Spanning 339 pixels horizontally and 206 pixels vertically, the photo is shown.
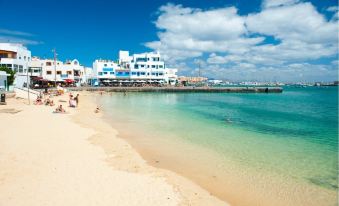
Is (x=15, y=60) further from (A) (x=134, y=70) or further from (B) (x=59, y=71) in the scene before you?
(A) (x=134, y=70)

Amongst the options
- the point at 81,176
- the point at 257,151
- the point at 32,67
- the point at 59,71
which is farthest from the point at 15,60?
the point at 257,151

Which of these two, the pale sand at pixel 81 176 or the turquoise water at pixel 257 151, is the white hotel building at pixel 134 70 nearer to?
the turquoise water at pixel 257 151

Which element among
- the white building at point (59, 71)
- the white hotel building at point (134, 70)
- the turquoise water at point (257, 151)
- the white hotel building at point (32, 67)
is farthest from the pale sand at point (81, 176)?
the white hotel building at point (134, 70)

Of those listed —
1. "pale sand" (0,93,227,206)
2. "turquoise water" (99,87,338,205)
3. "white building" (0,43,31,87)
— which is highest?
"white building" (0,43,31,87)

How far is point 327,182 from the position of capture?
1017cm

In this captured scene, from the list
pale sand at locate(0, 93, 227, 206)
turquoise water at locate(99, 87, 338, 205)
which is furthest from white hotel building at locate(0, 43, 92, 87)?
pale sand at locate(0, 93, 227, 206)

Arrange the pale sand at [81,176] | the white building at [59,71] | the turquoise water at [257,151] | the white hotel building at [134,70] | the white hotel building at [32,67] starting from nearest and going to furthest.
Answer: the pale sand at [81,176] < the turquoise water at [257,151] < the white hotel building at [32,67] < the white building at [59,71] < the white hotel building at [134,70]

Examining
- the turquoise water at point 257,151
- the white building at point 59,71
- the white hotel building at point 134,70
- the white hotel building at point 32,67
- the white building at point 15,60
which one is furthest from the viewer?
the white hotel building at point 134,70

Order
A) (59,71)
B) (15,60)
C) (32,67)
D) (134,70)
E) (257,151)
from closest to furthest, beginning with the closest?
(257,151)
(15,60)
(32,67)
(59,71)
(134,70)

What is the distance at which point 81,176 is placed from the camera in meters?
9.02

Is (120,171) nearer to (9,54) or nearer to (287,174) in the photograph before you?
(287,174)

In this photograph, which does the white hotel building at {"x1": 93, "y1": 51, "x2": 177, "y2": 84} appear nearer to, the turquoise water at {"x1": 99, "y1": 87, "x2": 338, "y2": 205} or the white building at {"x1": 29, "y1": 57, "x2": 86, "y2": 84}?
the white building at {"x1": 29, "y1": 57, "x2": 86, "y2": 84}

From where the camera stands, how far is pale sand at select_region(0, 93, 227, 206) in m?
7.45

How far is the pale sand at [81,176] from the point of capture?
293 inches
